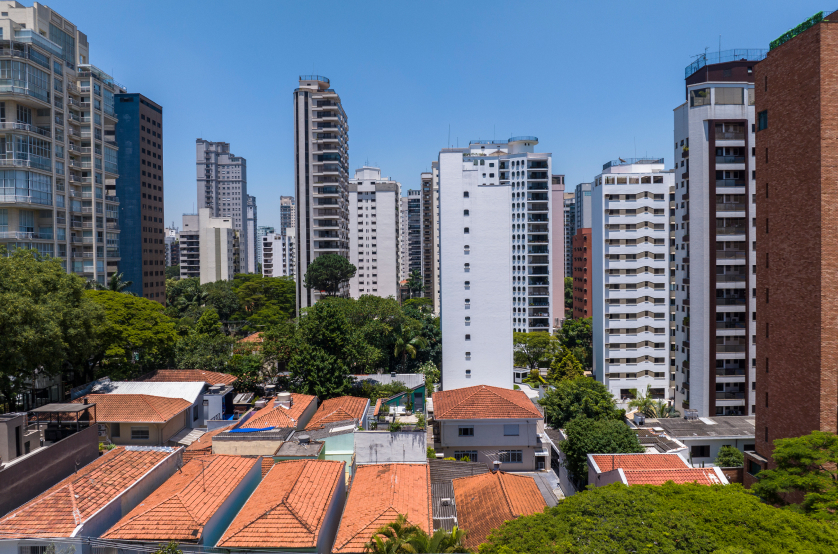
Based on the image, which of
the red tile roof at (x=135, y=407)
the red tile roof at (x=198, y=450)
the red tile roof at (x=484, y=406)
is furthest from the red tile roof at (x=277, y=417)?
the red tile roof at (x=484, y=406)

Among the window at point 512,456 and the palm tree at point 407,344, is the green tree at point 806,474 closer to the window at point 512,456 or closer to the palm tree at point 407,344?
the window at point 512,456

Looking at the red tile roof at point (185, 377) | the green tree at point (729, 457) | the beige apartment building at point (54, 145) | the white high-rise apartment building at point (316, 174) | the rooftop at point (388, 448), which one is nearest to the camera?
the rooftop at point (388, 448)

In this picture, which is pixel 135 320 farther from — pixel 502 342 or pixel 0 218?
pixel 502 342

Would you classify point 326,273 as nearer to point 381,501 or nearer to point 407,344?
point 407,344

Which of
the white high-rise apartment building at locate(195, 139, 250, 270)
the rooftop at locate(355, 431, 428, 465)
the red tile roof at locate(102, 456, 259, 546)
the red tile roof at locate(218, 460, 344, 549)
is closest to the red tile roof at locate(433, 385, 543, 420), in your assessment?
the rooftop at locate(355, 431, 428, 465)

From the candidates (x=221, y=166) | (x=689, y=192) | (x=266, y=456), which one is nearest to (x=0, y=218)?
(x=266, y=456)

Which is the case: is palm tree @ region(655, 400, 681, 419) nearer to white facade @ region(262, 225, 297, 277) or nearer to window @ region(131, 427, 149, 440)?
window @ region(131, 427, 149, 440)

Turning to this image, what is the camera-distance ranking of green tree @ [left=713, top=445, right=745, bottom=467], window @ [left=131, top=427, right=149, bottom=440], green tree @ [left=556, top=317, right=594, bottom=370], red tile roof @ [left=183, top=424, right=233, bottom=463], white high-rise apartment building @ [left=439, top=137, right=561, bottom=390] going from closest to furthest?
red tile roof @ [left=183, top=424, right=233, bottom=463], window @ [left=131, top=427, right=149, bottom=440], green tree @ [left=713, top=445, right=745, bottom=467], white high-rise apartment building @ [left=439, top=137, right=561, bottom=390], green tree @ [left=556, top=317, right=594, bottom=370]
